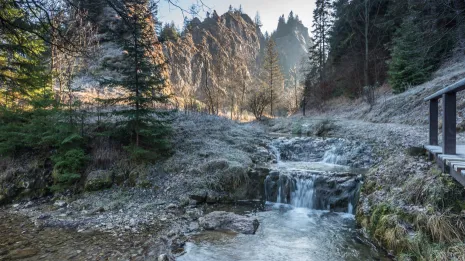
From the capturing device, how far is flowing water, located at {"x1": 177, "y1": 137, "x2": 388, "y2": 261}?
4.80m

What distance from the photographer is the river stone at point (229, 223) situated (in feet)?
18.8

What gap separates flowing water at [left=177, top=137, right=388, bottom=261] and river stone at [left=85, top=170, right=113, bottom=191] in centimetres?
442

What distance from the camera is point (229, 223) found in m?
5.89

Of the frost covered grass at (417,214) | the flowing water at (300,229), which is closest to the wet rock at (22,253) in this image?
the flowing water at (300,229)

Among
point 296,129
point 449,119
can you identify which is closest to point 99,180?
point 449,119

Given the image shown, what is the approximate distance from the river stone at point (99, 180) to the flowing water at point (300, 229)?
174 inches

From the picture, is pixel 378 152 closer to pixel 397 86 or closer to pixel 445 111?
pixel 445 111

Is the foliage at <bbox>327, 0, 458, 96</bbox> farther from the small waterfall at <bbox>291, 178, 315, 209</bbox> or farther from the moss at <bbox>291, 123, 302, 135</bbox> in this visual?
the small waterfall at <bbox>291, 178, 315, 209</bbox>

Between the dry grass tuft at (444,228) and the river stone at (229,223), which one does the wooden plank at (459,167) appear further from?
the river stone at (229,223)

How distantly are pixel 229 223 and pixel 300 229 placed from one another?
1748mm

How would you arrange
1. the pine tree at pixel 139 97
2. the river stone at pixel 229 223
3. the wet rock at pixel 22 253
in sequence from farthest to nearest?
the pine tree at pixel 139 97
the river stone at pixel 229 223
the wet rock at pixel 22 253

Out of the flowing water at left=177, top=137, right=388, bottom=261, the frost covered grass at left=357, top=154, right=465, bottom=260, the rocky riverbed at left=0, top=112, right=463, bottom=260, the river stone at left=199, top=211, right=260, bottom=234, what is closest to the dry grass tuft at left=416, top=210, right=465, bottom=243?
the frost covered grass at left=357, top=154, right=465, bottom=260

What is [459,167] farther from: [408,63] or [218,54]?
[218,54]

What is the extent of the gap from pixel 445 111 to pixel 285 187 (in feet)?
15.1
